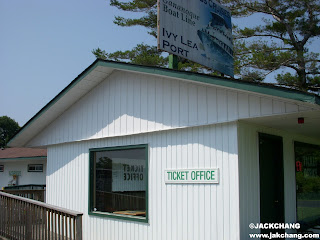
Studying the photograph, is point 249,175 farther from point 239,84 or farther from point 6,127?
point 6,127

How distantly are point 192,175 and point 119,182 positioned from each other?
98.0 inches

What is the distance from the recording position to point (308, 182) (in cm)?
912

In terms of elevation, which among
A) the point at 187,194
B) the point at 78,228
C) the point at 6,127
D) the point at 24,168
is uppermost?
the point at 6,127

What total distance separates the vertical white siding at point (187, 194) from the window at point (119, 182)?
0.56 feet

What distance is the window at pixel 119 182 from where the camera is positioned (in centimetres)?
805

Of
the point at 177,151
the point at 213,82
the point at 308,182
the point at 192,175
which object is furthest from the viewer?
the point at 308,182

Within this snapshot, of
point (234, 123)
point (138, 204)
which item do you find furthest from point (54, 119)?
point (234, 123)

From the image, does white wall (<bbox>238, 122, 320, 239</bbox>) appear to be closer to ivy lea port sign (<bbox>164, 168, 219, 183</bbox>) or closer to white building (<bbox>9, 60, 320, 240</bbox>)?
white building (<bbox>9, 60, 320, 240</bbox>)

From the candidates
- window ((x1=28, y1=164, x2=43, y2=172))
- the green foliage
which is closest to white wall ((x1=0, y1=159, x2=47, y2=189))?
window ((x1=28, y1=164, x2=43, y2=172))

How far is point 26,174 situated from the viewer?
66.9 feet

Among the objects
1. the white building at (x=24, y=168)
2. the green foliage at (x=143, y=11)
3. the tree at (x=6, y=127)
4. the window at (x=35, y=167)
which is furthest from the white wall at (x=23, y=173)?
the tree at (x=6, y=127)

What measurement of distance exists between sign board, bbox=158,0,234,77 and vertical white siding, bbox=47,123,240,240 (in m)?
1.86

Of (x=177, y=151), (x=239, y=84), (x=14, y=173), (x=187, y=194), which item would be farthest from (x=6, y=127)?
(x=239, y=84)

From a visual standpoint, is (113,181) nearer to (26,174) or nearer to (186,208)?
(186,208)
